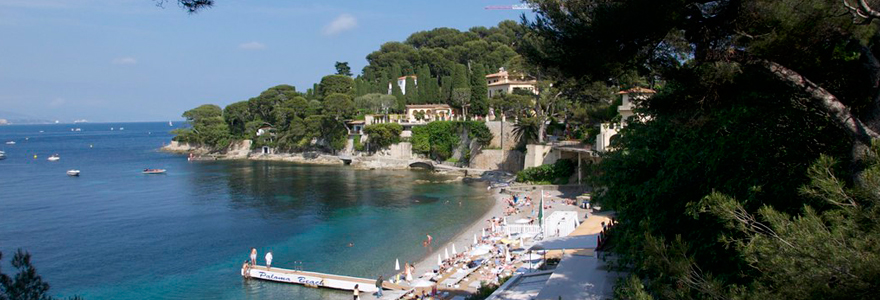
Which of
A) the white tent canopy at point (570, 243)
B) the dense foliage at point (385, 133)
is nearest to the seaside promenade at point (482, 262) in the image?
the white tent canopy at point (570, 243)

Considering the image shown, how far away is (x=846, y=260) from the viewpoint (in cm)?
313

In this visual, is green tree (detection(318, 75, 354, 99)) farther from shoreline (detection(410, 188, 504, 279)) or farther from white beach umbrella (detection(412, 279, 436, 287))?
white beach umbrella (detection(412, 279, 436, 287))

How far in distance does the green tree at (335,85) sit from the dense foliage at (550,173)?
1156 inches

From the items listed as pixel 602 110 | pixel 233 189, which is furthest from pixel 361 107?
pixel 602 110

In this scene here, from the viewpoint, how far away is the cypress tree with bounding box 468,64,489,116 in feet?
141

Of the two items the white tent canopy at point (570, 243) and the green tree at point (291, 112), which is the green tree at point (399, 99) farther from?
the white tent canopy at point (570, 243)

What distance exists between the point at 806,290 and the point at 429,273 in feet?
38.9

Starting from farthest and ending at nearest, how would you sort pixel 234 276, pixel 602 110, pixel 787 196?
1. pixel 602 110
2. pixel 234 276
3. pixel 787 196

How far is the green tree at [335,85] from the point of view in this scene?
55062mm

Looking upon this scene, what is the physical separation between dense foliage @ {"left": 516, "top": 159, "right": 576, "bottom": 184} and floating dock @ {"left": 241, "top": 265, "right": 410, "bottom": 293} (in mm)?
15670

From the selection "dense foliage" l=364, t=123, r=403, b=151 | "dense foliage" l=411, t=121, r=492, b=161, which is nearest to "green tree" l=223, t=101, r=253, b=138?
"dense foliage" l=364, t=123, r=403, b=151

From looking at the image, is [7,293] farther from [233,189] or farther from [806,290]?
[233,189]

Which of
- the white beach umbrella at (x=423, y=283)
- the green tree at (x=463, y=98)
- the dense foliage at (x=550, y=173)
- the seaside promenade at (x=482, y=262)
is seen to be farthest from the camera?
the green tree at (x=463, y=98)

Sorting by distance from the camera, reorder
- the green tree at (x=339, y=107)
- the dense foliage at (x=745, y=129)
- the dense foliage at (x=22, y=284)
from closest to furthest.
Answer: the dense foliage at (x=745, y=129) < the dense foliage at (x=22, y=284) < the green tree at (x=339, y=107)
